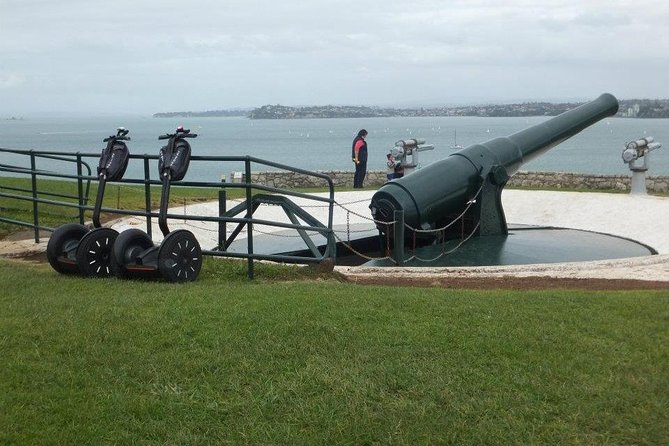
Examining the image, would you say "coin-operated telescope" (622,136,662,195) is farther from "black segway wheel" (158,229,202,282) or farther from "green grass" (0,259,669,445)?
"black segway wheel" (158,229,202,282)

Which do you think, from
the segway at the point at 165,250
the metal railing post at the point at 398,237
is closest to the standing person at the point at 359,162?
the metal railing post at the point at 398,237

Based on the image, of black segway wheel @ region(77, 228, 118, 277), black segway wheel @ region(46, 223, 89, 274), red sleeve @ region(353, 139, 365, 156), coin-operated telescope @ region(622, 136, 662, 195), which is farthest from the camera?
red sleeve @ region(353, 139, 365, 156)

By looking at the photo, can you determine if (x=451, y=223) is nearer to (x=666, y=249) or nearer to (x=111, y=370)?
(x=666, y=249)

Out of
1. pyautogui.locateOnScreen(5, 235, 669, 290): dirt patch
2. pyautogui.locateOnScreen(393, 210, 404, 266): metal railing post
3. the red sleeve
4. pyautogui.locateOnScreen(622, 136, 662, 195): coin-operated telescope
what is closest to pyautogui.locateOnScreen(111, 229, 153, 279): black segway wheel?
pyautogui.locateOnScreen(5, 235, 669, 290): dirt patch

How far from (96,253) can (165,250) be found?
715 mm

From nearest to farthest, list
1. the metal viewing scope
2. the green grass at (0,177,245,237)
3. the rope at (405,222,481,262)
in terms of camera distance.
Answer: the rope at (405,222,481,262) → the green grass at (0,177,245,237) → the metal viewing scope

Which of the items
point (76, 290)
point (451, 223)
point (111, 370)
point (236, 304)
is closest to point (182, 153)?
point (76, 290)

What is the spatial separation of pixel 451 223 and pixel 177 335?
7.54m

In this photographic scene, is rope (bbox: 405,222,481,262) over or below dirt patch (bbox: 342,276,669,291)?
below

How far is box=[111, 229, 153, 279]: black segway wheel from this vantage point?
704 cm

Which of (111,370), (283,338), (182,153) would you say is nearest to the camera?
(111,370)

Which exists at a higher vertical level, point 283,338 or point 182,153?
point 182,153

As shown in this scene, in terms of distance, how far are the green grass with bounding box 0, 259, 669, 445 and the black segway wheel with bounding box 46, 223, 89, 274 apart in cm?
110

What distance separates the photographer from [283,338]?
5.18 m
